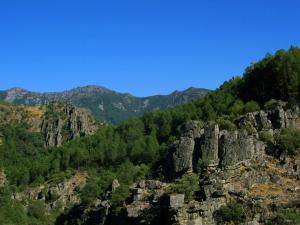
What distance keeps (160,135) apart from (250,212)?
316ft

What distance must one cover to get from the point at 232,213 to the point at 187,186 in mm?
6482

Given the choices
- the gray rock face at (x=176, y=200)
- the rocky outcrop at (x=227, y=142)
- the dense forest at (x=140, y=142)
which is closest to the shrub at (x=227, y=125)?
the dense forest at (x=140, y=142)

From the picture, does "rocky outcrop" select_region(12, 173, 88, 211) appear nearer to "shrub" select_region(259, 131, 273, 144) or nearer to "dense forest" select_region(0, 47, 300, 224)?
"dense forest" select_region(0, 47, 300, 224)

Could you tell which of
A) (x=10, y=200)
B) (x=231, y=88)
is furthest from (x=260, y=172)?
(x=10, y=200)

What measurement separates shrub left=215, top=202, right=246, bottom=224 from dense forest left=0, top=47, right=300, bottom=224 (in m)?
17.3

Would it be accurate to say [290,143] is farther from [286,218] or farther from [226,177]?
[286,218]

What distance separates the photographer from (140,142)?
150375 millimetres

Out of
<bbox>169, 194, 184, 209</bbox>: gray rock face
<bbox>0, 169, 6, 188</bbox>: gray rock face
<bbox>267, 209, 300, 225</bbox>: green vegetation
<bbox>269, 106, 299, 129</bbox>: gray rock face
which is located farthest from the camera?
<bbox>0, 169, 6, 188</bbox>: gray rock face

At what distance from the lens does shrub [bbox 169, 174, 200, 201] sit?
64812mm

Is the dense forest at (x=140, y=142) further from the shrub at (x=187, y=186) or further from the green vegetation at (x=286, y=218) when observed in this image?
the green vegetation at (x=286, y=218)

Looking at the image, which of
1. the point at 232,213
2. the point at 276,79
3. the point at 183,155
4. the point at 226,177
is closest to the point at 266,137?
the point at 226,177

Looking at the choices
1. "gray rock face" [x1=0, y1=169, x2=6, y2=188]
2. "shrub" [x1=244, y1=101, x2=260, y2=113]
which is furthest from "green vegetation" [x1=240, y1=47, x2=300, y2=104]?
"gray rock face" [x1=0, y1=169, x2=6, y2=188]

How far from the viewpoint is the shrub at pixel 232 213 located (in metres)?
60.8

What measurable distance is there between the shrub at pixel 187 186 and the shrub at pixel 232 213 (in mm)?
3991
